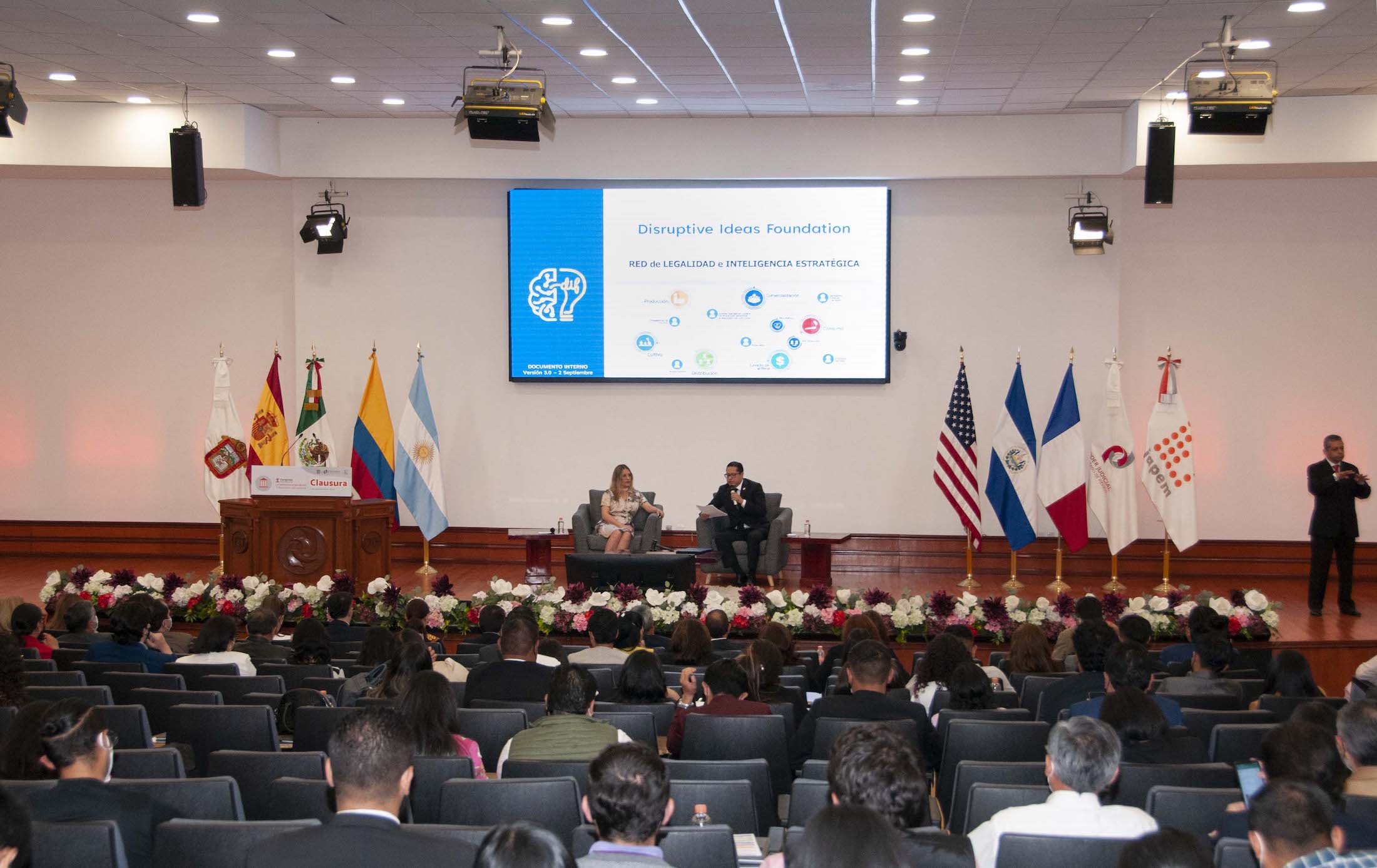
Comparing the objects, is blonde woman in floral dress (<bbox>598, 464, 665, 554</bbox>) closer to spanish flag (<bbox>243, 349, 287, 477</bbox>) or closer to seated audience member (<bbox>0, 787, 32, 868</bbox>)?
spanish flag (<bbox>243, 349, 287, 477</bbox>)

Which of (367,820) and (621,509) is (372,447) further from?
(367,820)

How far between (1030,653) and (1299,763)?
9.16ft

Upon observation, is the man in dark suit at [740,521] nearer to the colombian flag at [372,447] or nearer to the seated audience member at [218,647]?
the colombian flag at [372,447]

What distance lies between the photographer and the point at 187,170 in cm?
1029

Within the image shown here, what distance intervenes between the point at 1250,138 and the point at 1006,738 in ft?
26.9

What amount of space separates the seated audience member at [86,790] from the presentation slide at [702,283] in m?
9.13

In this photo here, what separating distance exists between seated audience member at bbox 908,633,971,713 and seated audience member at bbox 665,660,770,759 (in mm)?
857

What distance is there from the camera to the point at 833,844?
85.0 inches

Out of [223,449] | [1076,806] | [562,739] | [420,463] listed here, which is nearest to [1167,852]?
[1076,806]

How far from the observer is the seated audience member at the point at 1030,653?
608 centimetres

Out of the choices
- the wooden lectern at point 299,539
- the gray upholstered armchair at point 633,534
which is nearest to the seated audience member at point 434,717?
the wooden lectern at point 299,539

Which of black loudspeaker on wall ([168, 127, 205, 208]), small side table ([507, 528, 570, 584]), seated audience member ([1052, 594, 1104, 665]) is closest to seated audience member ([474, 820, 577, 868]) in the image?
seated audience member ([1052, 594, 1104, 665])

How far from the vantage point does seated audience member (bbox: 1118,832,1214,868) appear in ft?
7.47

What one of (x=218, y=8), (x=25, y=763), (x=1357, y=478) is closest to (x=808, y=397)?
(x=1357, y=478)
